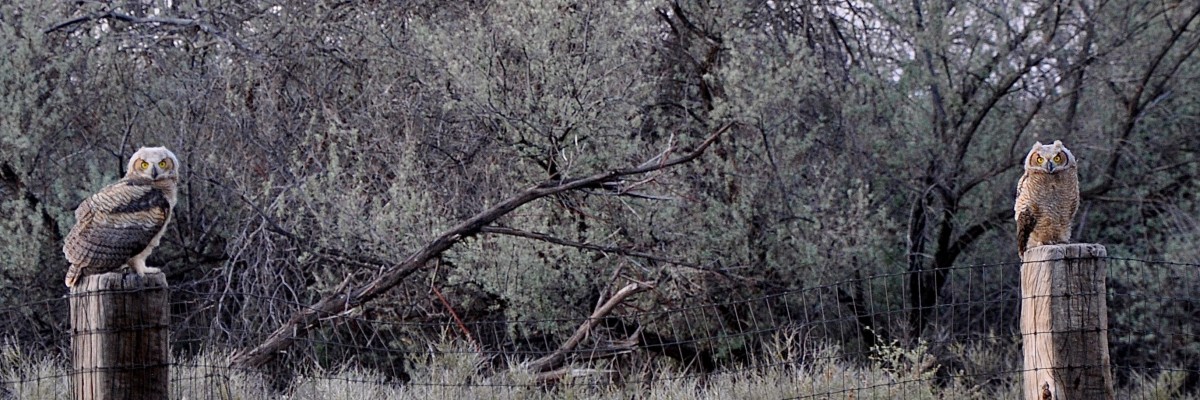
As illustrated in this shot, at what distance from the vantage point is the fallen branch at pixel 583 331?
25.5 ft

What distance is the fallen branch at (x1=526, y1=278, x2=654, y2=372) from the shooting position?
7.76m

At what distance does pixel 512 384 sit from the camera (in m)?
6.61

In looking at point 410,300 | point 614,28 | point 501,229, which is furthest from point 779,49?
point 410,300

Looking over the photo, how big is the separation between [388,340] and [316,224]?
3.42ft

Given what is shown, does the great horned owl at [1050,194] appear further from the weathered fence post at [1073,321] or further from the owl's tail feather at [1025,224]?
the weathered fence post at [1073,321]

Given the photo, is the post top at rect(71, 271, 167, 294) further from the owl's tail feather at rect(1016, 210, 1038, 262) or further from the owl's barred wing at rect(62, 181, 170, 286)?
the owl's tail feather at rect(1016, 210, 1038, 262)

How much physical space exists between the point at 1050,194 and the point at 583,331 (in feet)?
11.9

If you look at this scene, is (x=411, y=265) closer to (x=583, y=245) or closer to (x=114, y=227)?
(x=583, y=245)

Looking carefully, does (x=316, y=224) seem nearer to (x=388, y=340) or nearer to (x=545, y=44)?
(x=388, y=340)

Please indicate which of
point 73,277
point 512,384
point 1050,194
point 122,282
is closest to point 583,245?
point 512,384

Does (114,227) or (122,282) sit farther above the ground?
(114,227)

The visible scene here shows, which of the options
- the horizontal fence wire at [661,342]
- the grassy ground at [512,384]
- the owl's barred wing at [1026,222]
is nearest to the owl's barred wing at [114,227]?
the grassy ground at [512,384]

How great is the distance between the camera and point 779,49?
8898 millimetres

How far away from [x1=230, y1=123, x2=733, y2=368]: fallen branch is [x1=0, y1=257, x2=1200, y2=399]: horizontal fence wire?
142 millimetres
